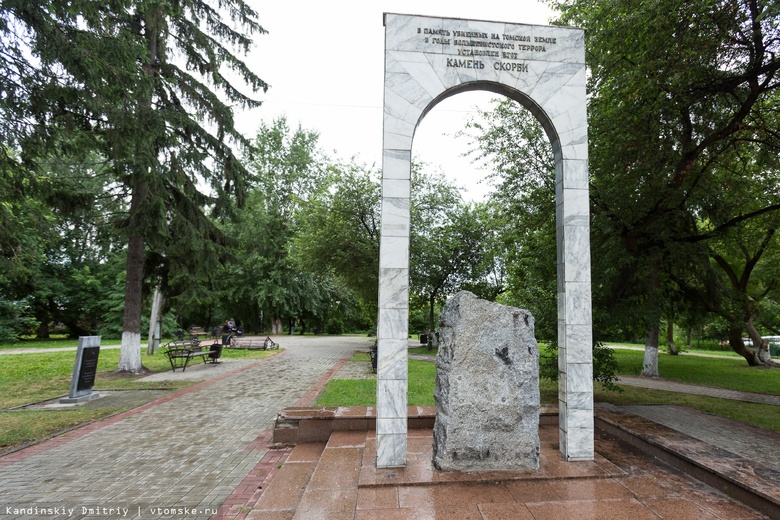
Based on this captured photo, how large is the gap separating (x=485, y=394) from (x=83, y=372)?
8.88m

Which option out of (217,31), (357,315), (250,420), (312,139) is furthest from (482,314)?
(357,315)

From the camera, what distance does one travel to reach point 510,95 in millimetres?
4879

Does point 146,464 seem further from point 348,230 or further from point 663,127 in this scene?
point 348,230

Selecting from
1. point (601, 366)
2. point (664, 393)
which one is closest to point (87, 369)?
point (601, 366)

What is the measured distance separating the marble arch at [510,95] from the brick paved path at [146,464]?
2.04 meters

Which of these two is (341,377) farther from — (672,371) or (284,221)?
(284,221)

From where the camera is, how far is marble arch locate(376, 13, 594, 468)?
14.2ft

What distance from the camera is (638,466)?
14.6ft

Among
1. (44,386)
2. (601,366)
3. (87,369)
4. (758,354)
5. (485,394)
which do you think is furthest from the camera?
(758,354)

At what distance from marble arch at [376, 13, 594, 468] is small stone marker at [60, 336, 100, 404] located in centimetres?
781

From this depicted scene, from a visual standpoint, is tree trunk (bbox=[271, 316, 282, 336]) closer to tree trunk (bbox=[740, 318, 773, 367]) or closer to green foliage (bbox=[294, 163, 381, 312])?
green foliage (bbox=[294, 163, 381, 312])

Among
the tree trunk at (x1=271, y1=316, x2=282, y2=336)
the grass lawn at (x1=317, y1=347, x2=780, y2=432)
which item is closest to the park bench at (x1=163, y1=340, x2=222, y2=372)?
the grass lawn at (x1=317, y1=347, x2=780, y2=432)

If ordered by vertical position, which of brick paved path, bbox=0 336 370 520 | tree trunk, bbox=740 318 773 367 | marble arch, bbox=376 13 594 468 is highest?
marble arch, bbox=376 13 594 468

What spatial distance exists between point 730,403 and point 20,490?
12.8 meters
